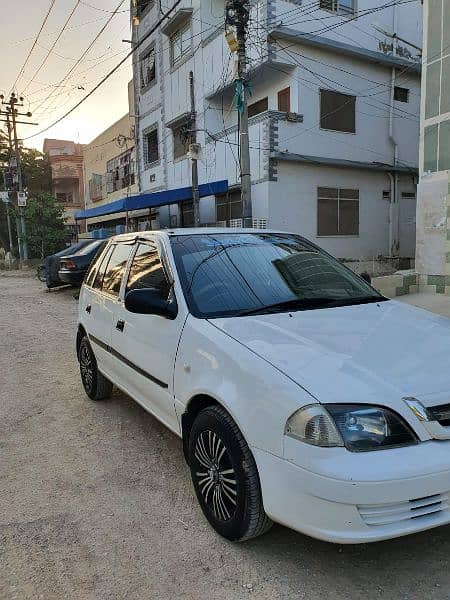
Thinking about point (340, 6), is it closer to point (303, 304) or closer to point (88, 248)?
point (88, 248)

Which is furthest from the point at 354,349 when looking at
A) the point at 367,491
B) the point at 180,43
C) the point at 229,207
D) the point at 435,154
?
the point at 180,43

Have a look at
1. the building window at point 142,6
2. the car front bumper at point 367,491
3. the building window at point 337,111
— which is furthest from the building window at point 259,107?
the car front bumper at point 367,491

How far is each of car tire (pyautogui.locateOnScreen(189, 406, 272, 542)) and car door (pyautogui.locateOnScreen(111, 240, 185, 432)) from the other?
0.42m

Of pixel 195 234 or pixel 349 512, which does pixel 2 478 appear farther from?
pixel 349 512

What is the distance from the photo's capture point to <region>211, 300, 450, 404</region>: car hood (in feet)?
7.67

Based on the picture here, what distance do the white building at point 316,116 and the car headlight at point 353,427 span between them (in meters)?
13.4

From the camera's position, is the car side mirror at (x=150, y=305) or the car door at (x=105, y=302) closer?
the car side mirror at (x=150, y=305)

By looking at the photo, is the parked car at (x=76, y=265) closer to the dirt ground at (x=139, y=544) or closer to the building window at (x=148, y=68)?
the dirt ground at (x=139, y=544)

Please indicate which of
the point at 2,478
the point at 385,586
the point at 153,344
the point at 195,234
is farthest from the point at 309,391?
the point at 2,478

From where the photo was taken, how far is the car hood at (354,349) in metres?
2.34

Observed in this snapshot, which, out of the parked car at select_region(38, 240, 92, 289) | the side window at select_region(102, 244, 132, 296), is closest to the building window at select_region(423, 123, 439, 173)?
the side window at select_region(102, 244, 132, 296)

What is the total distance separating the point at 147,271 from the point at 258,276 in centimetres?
92

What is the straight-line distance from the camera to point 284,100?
1619 centimetres

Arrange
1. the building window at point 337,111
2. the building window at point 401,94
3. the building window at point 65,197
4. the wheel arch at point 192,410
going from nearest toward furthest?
the wheel arch at point 192,410, the building window at point 337,111, the building window at point 401,94, the building window at point 65,197
